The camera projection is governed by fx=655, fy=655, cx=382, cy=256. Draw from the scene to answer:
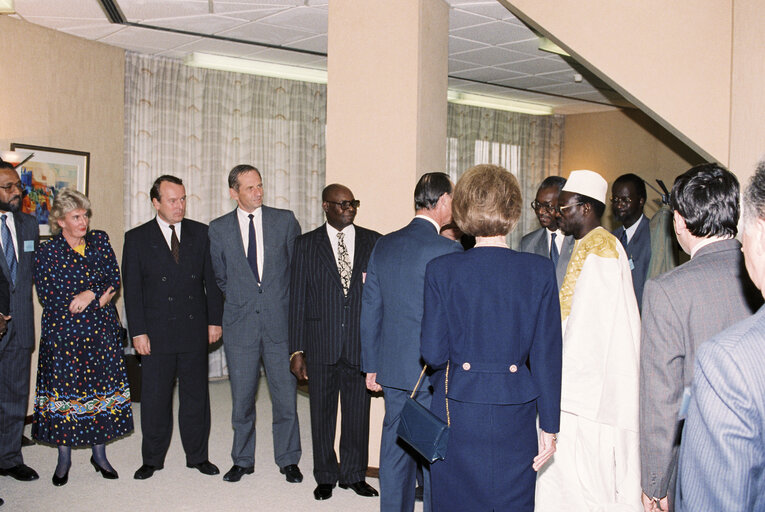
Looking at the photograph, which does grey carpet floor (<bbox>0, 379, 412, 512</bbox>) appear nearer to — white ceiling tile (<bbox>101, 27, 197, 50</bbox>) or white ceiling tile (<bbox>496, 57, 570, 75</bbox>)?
white ceiling tile (<bbox>101, 27, 197, 50</bbox>)

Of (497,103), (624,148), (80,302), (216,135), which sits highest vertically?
(497,103)

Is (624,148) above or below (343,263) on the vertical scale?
above

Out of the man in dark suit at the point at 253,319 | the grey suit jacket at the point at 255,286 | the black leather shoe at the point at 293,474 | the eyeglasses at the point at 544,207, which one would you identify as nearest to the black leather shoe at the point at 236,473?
the man in dark suit at the point at 253,319

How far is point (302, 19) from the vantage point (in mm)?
5738

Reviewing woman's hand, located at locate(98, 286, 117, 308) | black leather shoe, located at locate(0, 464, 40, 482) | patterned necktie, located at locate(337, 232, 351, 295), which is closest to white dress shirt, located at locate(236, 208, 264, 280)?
patterned necktie, located at locate(337, 232, 351, 295)

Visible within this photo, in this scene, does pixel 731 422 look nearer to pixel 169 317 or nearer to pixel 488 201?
pixel 488 201

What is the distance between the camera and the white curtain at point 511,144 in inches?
375

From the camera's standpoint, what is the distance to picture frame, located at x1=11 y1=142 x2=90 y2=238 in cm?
574

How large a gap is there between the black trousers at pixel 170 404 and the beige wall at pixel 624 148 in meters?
6.63

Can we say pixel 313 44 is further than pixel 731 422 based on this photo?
Yes

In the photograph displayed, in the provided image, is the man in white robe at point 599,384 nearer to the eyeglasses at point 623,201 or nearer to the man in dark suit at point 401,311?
the man in dark suit at point 401,311

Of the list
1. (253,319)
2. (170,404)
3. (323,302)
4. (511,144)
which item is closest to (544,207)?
(323,302)

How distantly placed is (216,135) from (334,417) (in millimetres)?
4232

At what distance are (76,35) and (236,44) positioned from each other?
1471 millimetres
